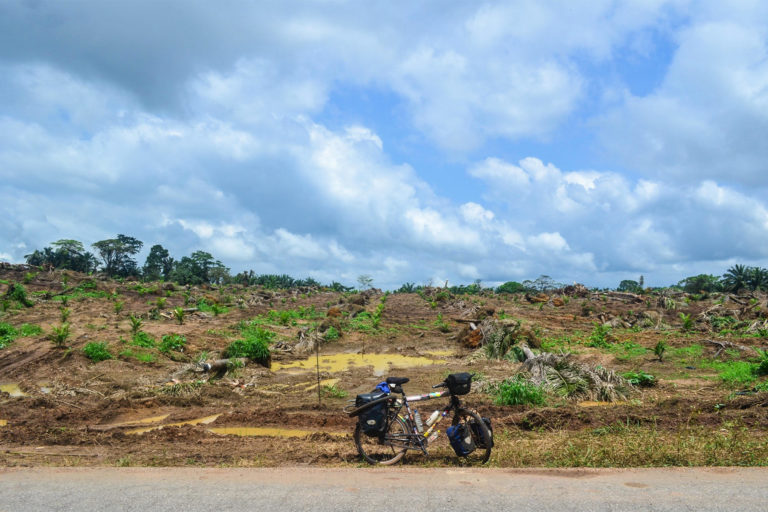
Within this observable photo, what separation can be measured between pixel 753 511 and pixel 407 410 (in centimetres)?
370

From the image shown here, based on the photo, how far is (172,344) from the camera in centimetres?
1898

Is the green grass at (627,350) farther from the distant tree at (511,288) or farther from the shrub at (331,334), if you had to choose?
the distant tree at (511,288)

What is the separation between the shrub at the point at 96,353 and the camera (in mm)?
16094

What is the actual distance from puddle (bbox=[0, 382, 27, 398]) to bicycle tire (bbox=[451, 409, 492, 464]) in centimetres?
1251

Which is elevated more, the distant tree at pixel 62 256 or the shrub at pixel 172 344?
the distant tree at pixel 62 256

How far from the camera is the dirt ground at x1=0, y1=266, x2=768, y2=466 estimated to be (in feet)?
26.3

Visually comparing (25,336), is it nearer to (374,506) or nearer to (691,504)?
(374,506)

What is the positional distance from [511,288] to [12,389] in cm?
6061

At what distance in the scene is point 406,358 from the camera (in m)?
20.5

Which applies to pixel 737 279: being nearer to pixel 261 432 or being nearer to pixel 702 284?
pixel 702 284

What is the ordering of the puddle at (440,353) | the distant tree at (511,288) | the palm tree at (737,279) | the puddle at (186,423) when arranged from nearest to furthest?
the puddle at (186,423) → the puddle at (440,353) → the palm tree at (737,279) → the distant tree at (511,288)

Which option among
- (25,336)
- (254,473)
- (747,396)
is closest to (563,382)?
(747,396)

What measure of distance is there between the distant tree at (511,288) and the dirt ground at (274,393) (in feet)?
123

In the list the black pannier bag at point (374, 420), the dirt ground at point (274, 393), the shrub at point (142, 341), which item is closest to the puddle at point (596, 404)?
the dirt ground at point (274, 393)
